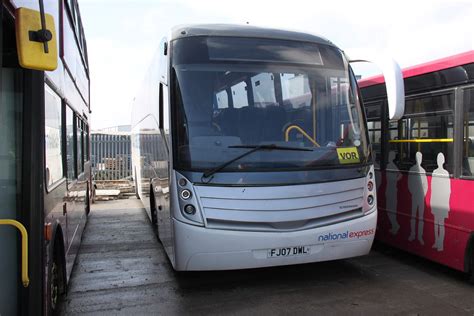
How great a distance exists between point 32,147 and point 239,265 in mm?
2447

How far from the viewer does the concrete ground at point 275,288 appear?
4324 millimetres

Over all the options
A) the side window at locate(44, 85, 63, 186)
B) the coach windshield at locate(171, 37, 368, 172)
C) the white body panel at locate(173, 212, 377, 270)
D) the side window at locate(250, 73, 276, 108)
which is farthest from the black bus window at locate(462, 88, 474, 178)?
the side window at locate(44, 85, 63, 186)

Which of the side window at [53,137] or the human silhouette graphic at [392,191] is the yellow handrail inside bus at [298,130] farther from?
the side window at [53,137]

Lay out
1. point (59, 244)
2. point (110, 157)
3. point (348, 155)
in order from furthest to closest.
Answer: point (110, 157), point (348, 155), point (59, 244)

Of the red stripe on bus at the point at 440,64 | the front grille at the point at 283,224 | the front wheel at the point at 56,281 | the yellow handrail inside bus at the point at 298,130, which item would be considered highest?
the red stripe on bus at the point at 440,64

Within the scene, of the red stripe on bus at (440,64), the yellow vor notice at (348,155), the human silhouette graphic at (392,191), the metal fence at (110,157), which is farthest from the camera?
the metal fence at (110,157)

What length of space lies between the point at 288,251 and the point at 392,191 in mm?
2201

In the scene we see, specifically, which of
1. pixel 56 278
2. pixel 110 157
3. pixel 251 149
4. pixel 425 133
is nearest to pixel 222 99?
pixel 251 149

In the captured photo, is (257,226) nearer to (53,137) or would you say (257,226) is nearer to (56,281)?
(56,281)

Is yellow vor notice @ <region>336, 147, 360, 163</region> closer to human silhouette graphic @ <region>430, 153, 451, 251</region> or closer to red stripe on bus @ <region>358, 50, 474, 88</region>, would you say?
human silhouette graphic @ <region>430, 153, 451, 251</region>

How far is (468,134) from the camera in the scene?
4664 millimetres

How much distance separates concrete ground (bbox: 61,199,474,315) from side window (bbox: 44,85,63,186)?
1.55 m

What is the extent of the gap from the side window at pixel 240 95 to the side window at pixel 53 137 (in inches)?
68.1

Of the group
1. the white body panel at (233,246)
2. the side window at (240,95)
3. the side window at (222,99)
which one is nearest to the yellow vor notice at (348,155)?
the white body panel at (233,246)
